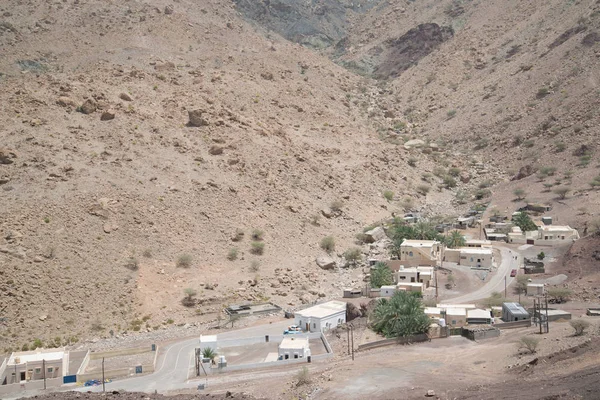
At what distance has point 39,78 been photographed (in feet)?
169

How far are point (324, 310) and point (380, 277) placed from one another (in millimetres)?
5449

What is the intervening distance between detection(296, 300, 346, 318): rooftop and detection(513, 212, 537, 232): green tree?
1730 centimetres

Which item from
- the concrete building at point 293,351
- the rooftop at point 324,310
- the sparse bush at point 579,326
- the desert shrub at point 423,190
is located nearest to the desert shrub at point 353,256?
the rooftop at point 324,310

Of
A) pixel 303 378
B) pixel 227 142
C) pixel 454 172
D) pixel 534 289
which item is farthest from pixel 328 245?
pixel 454 172

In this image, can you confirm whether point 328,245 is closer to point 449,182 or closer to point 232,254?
point 232,254

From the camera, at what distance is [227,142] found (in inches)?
2045

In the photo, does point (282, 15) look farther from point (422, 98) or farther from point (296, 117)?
point (296, 117)

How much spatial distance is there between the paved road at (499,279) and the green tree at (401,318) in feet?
15.8

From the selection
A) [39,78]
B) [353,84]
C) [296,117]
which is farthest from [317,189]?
[353,84]

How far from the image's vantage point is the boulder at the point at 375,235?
158 ft

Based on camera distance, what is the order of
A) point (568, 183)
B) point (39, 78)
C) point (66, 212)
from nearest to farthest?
point (66, 212) < point (39, 78) < point (568, 183)

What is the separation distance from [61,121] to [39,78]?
6545 mm

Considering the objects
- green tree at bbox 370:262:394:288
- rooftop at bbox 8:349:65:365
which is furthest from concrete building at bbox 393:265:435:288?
rooftop at bbox 8:349:65:365

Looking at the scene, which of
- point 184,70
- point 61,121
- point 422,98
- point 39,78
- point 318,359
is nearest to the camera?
point 318,359
